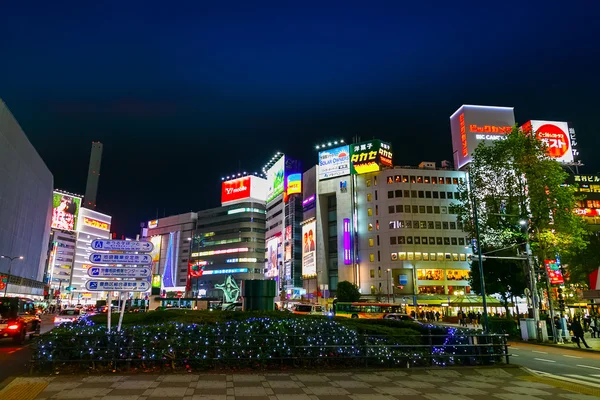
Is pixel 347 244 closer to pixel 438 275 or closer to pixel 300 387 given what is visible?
pixel 438 275

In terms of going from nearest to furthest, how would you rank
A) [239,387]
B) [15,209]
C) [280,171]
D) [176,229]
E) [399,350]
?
[239,387] < [399,350] < [15,209] < [280,171] < [176,229]

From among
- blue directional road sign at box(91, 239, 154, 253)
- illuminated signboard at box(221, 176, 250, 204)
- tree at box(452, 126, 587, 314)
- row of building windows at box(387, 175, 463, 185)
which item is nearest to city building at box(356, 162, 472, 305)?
row of building windows at box(387, 175, 463, 185)

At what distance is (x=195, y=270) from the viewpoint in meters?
74.6

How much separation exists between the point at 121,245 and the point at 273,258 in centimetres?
10159

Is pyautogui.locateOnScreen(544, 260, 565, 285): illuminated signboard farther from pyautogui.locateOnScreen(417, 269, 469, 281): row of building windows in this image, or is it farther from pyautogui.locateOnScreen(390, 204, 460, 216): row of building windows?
pyautogui.locateOnScreen(390, 204, 460, 216): row of building windows

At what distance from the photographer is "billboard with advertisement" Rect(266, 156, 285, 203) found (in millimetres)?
108281

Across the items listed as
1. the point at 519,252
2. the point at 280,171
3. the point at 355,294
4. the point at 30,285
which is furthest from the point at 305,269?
the point at 519,252

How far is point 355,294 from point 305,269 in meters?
23.0

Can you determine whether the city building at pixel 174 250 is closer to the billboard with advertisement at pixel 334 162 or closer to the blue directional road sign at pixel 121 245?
the billboard with advertisement at pixel 334 162

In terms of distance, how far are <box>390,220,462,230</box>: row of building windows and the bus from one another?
33.5 meters

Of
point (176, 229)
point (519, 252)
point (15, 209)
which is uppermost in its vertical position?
point (176, 229)

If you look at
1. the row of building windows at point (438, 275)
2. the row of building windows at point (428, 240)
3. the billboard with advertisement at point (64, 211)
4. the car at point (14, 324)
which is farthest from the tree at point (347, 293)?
the billboard with advertisement at point (64, 211)

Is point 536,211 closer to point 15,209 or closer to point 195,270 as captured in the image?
point 195,270

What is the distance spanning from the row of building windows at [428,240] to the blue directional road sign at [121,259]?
6969cm
